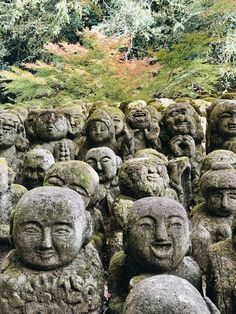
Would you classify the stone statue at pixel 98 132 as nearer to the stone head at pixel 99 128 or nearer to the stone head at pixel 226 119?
the stone head at pixel 99 128

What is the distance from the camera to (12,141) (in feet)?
32.2

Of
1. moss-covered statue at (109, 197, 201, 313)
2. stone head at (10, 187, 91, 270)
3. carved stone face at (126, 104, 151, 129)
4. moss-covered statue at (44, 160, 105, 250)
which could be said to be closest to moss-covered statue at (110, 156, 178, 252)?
moss-covered statue at (44, 160, 105, 250)

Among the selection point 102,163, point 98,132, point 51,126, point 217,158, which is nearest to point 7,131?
point 51,126

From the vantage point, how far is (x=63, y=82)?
1852 centimetres

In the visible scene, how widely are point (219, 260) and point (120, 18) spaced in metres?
15.9

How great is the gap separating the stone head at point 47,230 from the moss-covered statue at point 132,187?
192 centimetres

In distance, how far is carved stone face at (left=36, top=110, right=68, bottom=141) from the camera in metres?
9.87

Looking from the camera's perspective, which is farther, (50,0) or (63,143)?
(50,0)

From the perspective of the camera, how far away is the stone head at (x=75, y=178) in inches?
237

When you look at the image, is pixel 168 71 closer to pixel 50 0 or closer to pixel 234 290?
pixel 50 0

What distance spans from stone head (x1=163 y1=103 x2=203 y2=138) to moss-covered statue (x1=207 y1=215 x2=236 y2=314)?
5716 mm

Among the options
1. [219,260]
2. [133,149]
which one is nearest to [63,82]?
[133,149]

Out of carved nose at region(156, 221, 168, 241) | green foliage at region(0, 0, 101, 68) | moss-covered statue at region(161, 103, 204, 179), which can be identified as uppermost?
green foliage at region(0, 0, 101, 68)

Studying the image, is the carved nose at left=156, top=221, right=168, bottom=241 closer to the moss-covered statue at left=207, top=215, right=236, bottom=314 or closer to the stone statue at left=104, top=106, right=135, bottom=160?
the moss-covered statue at left=207, top=215, right=236, bottom=314
